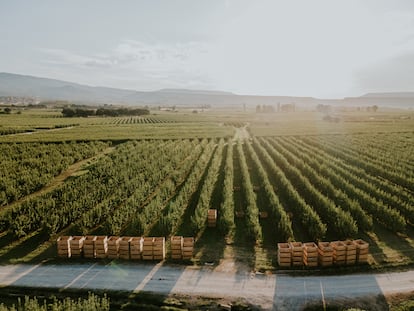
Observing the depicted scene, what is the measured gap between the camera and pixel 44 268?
1396cm

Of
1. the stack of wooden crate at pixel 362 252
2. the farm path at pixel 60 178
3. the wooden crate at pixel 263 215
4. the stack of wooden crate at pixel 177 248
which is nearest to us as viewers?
the stack of wooden crate at pixel 362 252

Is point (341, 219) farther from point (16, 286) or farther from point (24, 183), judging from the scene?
point (24, 183)

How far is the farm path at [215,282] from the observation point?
1192 cm

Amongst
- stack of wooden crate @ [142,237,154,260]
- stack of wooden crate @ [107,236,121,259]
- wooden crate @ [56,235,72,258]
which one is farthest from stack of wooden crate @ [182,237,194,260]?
wooden crate @ [56,235,72,258]

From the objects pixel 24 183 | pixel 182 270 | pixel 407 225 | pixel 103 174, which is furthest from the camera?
pixel 103 174

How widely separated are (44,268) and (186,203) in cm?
983

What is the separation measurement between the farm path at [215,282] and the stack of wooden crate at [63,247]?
667 millimetres

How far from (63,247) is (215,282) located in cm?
710

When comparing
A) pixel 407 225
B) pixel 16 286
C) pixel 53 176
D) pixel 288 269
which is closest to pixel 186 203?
pixel 288 269


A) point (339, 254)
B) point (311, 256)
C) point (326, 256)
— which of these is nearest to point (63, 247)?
point (311, 256)

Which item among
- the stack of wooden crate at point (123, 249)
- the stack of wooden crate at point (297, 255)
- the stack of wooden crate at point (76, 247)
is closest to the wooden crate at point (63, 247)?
the stack of wooden crate at point (76, 247)

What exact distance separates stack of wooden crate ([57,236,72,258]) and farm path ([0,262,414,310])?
0.67 m

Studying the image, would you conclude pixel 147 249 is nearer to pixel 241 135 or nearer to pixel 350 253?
pixel 350 253

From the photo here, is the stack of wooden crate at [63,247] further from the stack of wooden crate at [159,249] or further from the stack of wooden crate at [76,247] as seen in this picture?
the stack of wooden crate at [159,249]
